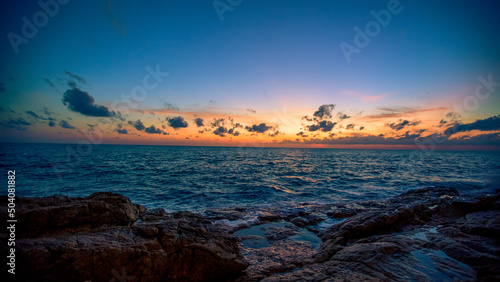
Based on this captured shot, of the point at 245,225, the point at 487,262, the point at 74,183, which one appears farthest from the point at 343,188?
the point at 74,183

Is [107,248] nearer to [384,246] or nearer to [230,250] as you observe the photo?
[230,250]

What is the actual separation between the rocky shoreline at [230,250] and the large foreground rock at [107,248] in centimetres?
2

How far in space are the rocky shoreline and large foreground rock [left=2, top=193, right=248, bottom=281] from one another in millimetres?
24

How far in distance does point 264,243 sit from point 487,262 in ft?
23.8

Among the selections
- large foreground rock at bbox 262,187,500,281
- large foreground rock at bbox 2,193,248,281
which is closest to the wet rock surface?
large foreground rock at bbox 262,187,500,281

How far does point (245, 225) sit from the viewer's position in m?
11.1

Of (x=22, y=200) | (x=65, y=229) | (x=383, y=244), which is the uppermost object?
(x=22, y=200)

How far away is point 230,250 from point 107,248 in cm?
399

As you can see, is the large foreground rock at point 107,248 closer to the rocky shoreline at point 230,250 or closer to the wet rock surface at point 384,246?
the rocky shoreline at point 230,250

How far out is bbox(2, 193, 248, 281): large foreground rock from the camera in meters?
5.07

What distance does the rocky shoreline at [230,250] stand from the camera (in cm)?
534

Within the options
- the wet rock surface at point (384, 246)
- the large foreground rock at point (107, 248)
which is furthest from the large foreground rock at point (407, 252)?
the large foreground rock at point (107, 248)

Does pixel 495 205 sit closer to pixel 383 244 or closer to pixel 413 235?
pixel 413 235

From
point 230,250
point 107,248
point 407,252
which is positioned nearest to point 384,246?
point 407,252
